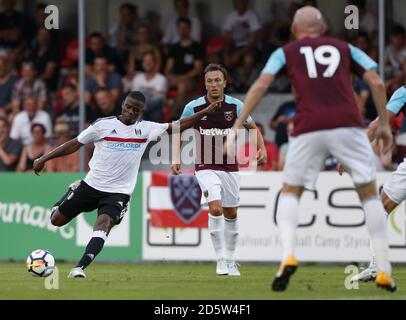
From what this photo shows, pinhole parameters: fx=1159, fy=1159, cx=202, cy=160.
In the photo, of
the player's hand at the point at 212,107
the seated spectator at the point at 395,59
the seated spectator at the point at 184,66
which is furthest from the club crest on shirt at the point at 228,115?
the seated spectator at the point at 184,66

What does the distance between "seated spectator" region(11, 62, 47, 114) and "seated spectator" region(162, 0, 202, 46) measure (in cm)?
250

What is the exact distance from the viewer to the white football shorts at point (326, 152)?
9.77 meters

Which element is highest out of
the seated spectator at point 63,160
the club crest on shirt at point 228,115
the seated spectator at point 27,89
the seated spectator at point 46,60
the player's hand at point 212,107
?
the seated spectator at point 46,60

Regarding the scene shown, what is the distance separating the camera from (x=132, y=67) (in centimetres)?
2141

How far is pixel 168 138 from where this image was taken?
777 inches

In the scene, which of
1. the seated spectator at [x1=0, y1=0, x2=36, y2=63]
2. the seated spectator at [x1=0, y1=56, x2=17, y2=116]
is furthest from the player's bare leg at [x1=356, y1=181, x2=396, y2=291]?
the seated spectator at [x1=0, y1=0, x2=36, y2=63]

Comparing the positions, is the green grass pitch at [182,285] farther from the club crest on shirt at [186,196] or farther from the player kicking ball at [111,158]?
the club crest on shirt at [186,196]

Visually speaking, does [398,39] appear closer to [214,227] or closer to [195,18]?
[195,18]

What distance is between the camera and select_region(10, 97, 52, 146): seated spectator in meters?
20.1

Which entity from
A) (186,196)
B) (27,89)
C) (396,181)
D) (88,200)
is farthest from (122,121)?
(27,89)

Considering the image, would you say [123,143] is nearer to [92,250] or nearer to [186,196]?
[92,250]

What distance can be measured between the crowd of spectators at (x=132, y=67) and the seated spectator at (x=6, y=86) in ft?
0.06
